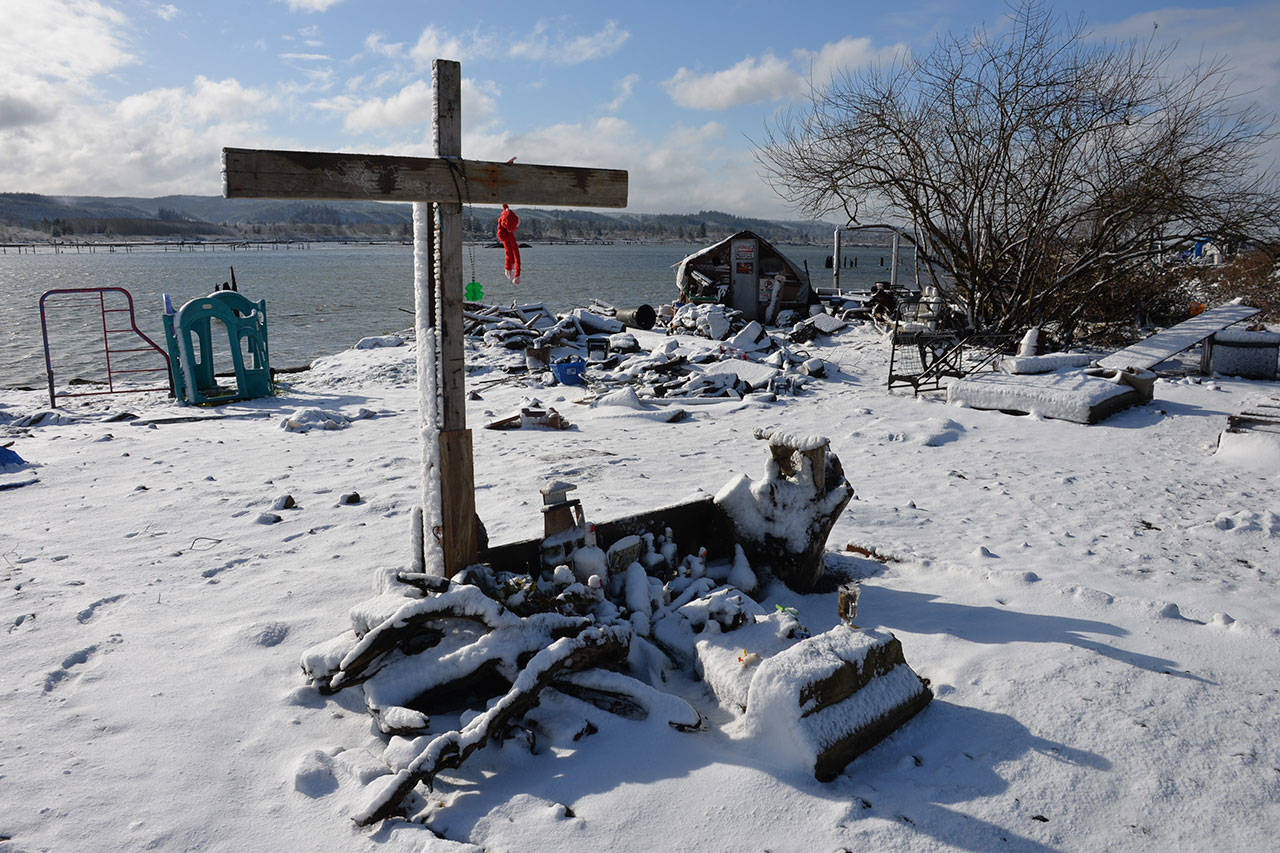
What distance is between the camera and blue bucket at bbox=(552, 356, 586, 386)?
48.0 feet

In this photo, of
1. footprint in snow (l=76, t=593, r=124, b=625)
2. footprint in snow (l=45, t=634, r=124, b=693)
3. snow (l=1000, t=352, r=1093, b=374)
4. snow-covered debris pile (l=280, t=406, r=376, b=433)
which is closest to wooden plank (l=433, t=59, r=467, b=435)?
footprint in snow (l=45, t=634, r=124, b=693)

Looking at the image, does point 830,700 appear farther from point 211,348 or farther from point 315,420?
point 211,348

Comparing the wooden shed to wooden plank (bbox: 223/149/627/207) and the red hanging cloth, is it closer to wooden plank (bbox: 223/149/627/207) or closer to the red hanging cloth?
the red hanging cloth

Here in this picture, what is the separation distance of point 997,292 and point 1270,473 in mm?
9148

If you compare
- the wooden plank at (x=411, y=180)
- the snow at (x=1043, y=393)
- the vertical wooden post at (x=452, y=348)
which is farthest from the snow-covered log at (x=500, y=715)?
the snow at (x=1043, y=393)

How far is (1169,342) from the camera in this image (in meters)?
12.4

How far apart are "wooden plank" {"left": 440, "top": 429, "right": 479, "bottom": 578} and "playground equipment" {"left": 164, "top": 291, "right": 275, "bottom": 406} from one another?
10456 millimetres

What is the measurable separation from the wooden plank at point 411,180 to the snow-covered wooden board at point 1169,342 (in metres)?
10.4

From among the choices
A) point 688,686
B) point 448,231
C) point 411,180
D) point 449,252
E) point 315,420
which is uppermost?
point 411,180

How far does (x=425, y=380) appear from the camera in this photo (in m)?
4.10

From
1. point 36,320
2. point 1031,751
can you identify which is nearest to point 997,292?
point 1031,751

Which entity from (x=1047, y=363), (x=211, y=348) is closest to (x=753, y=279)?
(x=1047, y=363)

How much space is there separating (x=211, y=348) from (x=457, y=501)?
11426 mm

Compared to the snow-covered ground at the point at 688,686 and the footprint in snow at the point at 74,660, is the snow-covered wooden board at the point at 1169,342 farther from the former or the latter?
the footprint in snow at the point at 74,660
